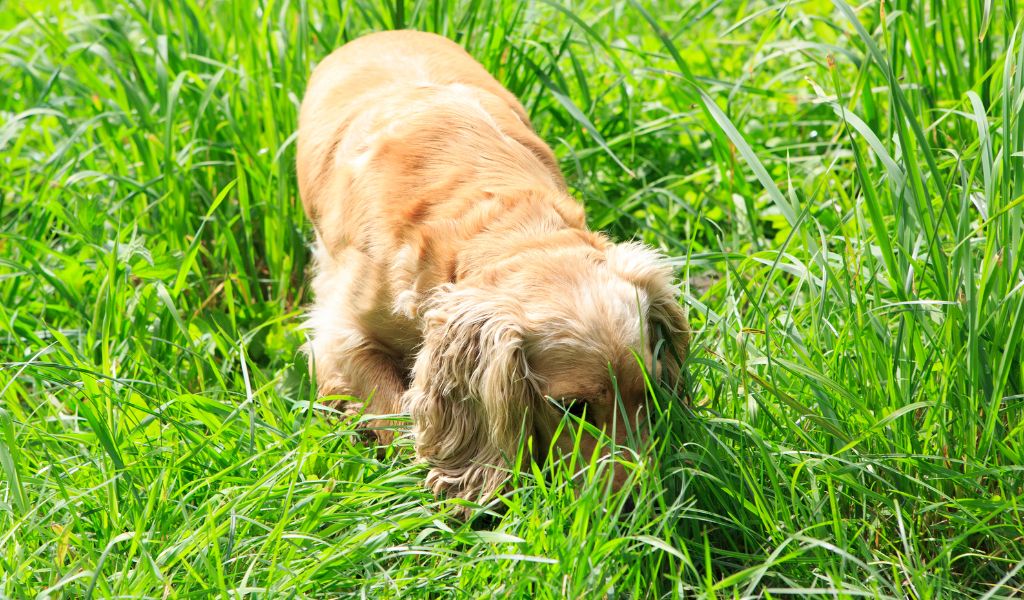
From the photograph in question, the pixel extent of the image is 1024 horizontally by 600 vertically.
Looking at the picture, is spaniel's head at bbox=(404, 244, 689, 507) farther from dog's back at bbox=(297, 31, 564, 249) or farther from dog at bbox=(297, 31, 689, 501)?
dog's back at bbox=(297, 31, 564, 249)

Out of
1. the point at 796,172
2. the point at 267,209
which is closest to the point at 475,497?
the point at 267,209

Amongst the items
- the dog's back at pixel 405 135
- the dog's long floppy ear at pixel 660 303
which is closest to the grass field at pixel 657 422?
the dog's long floppy ear at pixel 660 303

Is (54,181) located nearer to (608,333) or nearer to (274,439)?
(274,439)

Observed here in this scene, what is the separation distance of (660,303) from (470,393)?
0.55 m

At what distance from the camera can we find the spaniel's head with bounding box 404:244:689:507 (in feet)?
8.29

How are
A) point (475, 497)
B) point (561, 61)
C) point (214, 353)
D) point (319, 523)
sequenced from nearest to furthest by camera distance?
1. point (319, 523)
2. point (475, 497)
3. point (214, 353)
4. point (561, 61)

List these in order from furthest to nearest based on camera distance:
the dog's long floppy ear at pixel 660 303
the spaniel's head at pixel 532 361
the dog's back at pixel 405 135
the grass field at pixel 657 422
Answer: the dog's back at pixel 405 135 → the dog's long floppy ear at pixel 660 303 → the spaniel's head at pixel 532 361 → the grass field at pixel 657 422

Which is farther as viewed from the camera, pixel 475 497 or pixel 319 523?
pixel 475 497

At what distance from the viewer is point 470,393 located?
266 centimetres

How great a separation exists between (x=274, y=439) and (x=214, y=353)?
37.7 inches

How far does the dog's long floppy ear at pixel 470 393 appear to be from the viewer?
2.55m

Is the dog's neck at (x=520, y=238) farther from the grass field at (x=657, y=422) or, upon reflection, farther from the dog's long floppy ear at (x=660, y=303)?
the grass field at (x=657, y=422)

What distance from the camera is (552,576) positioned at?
2131 mm

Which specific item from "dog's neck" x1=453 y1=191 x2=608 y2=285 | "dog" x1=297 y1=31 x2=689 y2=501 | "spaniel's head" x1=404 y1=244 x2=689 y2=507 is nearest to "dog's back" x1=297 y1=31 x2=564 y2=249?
"dog" x1=297 y1=31 x2=689 y2=501
